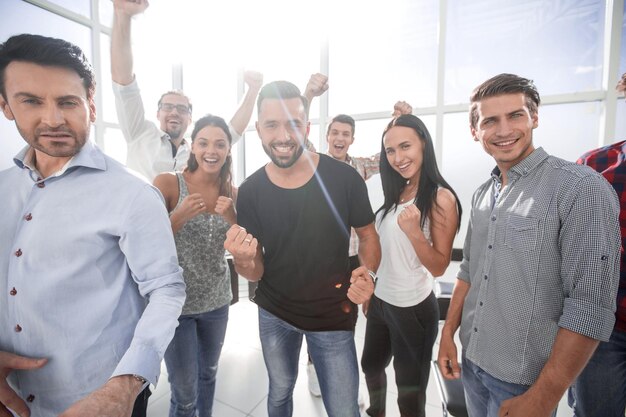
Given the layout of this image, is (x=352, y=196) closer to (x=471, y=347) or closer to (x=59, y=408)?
(x=471, y=347)

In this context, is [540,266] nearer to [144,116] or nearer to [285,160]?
[285,160]

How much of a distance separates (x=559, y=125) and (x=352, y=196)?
10.6 ft

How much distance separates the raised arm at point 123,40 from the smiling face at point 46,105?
67 cm

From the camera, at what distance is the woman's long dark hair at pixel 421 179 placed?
1.45 meters

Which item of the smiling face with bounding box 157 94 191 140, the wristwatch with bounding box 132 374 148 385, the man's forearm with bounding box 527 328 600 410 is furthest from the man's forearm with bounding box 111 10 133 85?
the man's forearm with bounding box 527 328 600 410

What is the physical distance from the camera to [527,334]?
0.87 metres

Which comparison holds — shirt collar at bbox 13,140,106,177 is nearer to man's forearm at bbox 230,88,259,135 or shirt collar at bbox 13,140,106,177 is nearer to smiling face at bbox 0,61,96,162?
smiling face at bbox 0,61,96,162

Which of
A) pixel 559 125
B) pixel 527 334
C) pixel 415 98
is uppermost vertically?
pixel 415 98

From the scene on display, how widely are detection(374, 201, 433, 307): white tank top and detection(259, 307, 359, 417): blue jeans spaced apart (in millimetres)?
310

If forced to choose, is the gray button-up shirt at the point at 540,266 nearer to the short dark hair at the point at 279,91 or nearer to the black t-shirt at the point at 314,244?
the black t-shirt at the point at 314,244

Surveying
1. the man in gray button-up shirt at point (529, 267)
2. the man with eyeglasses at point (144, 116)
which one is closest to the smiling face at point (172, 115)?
the man with eyeglasses at point (144, 116)

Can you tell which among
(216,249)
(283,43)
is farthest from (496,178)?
(283,43)

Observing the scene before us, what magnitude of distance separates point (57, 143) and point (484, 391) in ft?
5.30

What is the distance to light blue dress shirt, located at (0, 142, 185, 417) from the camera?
2.52 ft
